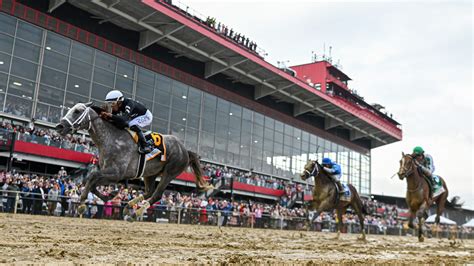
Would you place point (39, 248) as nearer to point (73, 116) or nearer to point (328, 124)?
point (73, 116)

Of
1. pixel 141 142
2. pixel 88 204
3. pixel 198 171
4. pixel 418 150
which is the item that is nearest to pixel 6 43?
pixel 88 204

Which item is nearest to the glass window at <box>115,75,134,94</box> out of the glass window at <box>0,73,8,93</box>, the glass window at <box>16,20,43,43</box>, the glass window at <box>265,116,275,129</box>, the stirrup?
the glass window at <box>16,20,43,43</box>

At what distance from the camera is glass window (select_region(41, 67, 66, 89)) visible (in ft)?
101

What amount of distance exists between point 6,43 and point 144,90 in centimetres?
1125

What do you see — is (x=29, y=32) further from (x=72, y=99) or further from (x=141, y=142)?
(x=141, y=142)

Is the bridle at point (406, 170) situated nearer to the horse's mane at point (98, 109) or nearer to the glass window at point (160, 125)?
the horse's mane at point (98, 109)

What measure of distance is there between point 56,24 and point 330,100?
31.0m

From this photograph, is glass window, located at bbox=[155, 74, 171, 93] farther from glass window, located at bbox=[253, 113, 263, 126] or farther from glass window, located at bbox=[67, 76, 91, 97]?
glass window, located at bbox=[253, 113, 263, 126]

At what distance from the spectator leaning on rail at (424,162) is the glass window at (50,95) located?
24.9 metres

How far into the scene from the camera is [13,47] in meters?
28.9

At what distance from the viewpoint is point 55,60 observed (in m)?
31.4

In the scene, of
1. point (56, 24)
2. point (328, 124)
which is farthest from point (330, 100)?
point (56, 24)

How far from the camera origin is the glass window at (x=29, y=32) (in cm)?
2927

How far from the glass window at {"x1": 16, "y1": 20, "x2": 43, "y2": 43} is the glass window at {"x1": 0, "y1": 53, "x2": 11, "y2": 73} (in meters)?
1.70
